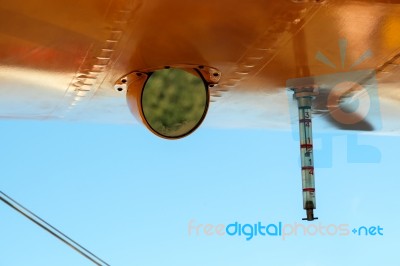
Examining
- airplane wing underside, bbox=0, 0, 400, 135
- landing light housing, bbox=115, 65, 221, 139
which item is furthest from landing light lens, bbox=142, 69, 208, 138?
airplane wing underside, bbox=0, 0, 400, 135

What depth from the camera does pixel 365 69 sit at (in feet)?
14.8

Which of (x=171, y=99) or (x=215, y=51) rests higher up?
(x=215, y=51)

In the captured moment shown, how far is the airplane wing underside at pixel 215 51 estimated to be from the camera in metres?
3.43

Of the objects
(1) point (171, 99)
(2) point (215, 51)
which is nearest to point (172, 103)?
(1) point (171, 99)

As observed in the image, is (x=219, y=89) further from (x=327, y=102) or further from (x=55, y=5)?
(x=55, y=5)

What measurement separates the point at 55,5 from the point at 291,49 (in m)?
1.45

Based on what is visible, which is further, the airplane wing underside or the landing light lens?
the landing light lens

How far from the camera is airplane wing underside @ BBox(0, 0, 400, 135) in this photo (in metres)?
3.43

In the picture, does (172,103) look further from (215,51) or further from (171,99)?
(215,51)

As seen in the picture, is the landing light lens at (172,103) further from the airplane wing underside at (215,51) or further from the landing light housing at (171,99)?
the airplane wing underside at (215,51)

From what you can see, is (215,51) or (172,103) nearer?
(215,51)

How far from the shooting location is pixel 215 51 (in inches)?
158

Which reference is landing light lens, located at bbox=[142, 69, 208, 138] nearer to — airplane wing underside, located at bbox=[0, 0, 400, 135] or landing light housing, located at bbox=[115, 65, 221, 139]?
landing light housing, located at bbox=[115, 65, 221, 139]

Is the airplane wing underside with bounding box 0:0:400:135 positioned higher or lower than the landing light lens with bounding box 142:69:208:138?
higher
